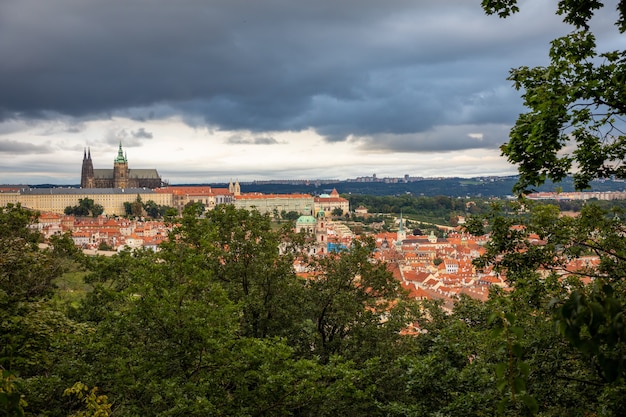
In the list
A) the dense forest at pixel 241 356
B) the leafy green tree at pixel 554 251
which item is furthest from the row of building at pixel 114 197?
the leafy green tree at pixel 554 251

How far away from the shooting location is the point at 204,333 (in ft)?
31.0

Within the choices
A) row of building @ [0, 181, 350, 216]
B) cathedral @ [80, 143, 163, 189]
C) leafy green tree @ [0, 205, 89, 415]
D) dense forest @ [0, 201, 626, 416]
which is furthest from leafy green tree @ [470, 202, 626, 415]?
cathedral @ [80, 143, 163, 189]

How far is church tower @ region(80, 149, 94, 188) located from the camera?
166m

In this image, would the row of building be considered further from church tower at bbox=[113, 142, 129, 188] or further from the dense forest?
the dense forest

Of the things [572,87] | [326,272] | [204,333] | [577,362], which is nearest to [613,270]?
[577,362]

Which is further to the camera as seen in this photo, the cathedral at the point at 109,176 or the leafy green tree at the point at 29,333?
the cathedral at the point at 109,176

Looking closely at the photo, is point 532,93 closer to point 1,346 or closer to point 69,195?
point 1,346

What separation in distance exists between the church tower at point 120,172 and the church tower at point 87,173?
282 inches

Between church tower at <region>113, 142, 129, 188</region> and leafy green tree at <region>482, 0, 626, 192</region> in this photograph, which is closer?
leafy green tree at <region>482, 0, 626, 192</region>

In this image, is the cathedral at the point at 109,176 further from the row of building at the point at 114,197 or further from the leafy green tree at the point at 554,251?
the leafy green tree at the point at 554,251

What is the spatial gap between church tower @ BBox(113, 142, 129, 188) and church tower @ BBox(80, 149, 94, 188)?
716cm

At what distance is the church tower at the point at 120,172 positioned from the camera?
166375mm

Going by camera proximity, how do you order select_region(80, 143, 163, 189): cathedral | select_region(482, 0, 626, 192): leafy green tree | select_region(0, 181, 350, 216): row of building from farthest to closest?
select_region(80, 143, 163, 189): cathedral, select_region(0, 181, 350, 216): row of building, select_region(482, 0, 626, 192): leafy green tree

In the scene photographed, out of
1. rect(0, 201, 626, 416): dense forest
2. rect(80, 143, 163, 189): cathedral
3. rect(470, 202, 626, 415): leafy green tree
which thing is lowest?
rect(0, 201, 626, 416): dense forest
